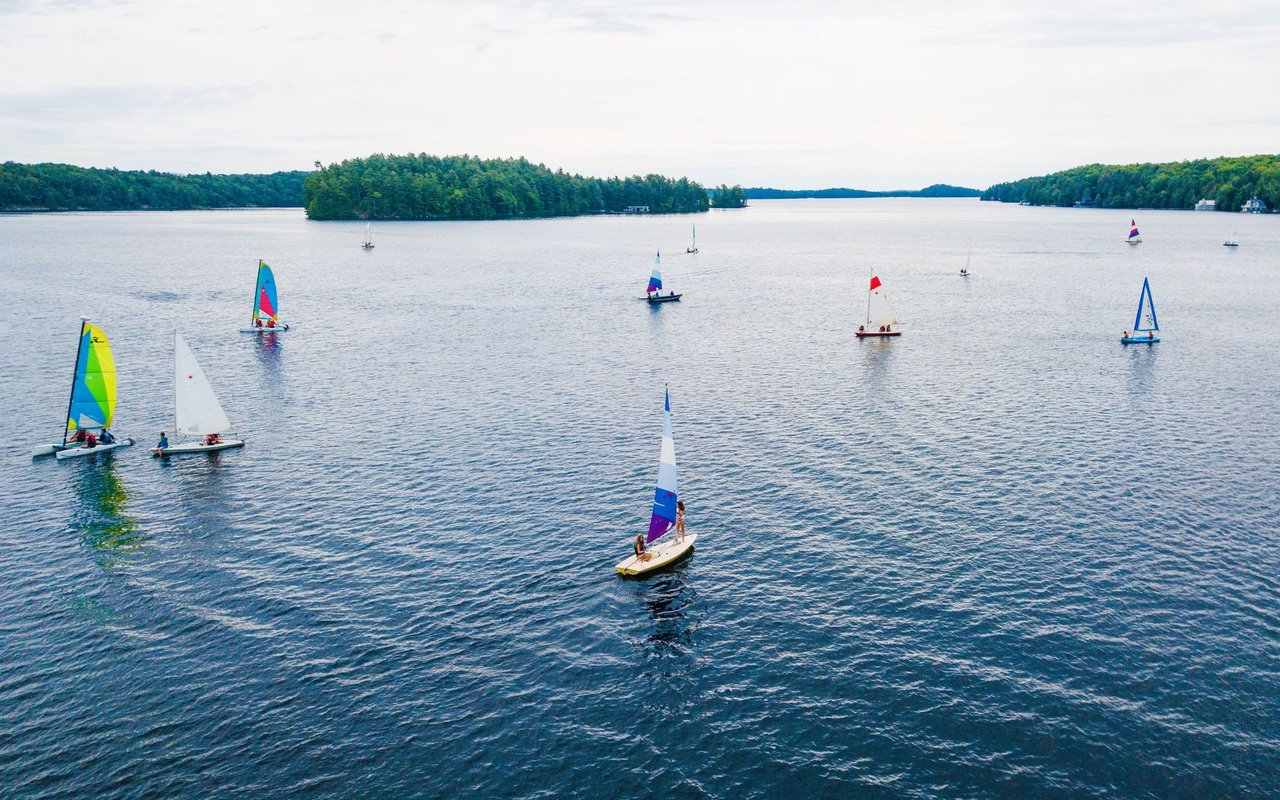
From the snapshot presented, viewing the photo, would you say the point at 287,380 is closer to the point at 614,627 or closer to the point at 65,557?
the point at 65,557

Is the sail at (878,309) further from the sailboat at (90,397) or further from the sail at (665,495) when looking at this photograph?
the sailboat at (90,397)

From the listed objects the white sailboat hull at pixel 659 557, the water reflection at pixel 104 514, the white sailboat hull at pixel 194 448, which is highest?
the white sailboat hull at pixel 194 448

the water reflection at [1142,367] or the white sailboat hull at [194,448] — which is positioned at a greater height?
the water reflection at [1142,367]

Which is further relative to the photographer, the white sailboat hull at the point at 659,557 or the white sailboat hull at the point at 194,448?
the white sailboat hull at the point at 194,448

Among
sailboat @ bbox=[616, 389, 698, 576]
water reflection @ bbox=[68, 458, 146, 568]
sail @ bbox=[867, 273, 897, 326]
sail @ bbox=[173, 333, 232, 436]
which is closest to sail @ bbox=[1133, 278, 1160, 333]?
sail @ bbox=[867, 273, 897, 326]

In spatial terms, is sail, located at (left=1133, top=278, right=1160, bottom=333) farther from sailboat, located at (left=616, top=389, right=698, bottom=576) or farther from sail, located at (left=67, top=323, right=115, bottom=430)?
sail, located at (left=67, top=323, right=115, bottom=430)

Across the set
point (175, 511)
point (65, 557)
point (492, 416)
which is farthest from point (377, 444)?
point (65, 557)

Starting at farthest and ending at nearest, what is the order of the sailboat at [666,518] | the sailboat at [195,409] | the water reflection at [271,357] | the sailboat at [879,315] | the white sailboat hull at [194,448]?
the sailboat at [879,315] → the water reflection at [271,357] → the sailboat at [195,409] → the white sailboat hull at [194,448] → the sailboat at [666,518]

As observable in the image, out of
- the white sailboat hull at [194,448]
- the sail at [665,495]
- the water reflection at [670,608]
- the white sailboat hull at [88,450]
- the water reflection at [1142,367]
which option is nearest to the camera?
the water reflection at [670,608]

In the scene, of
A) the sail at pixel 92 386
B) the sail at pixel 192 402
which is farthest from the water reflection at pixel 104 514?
the sail at pixel 192 402
